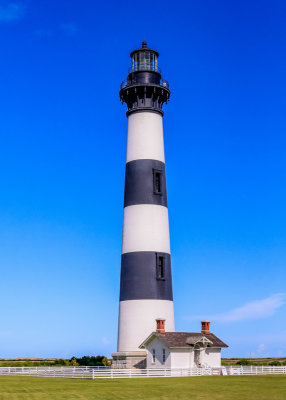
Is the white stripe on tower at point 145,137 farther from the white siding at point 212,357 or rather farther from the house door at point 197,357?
the white siding at point 212,357

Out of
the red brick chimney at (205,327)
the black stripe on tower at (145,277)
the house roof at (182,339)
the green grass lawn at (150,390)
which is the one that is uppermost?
the black stripe on tower at (145,277)

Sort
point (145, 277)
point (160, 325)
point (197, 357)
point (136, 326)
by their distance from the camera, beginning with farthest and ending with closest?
point (197, 357) < point (145, 277) < point (136, 326) < point (160, 325)

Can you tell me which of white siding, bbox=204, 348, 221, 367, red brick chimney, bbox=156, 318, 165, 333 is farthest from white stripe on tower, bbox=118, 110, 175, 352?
white siding, bbox=204, 348, 221, 367

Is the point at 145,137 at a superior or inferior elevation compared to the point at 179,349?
superior

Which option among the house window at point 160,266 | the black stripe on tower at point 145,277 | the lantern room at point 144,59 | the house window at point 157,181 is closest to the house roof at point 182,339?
the black stripe on tower at point 145,277

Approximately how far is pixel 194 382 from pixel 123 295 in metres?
10.9

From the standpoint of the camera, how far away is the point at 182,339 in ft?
140

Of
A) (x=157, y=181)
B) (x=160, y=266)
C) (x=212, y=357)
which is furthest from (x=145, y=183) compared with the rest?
(x=212, y=357)

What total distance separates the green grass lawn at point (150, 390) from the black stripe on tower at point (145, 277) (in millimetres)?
8187

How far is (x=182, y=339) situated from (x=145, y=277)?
5.56 metres

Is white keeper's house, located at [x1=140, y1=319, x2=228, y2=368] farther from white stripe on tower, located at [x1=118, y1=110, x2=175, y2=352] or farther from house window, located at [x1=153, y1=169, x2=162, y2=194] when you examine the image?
house window, located at [x1=153, y1=169, x2=162, y2=194]

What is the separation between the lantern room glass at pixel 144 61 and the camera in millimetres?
48031

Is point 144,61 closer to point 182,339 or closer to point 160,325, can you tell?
point 160,325

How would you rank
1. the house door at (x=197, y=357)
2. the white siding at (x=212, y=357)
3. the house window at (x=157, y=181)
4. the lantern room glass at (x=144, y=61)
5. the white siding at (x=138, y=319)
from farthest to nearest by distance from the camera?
the lantern room glass at (x=144, y=61) < the house window at (x=157, y=181) < the white siding at (x=212, y=357) < the house door at (x=197, y=357) < the white siding at (x=138, y=319)
